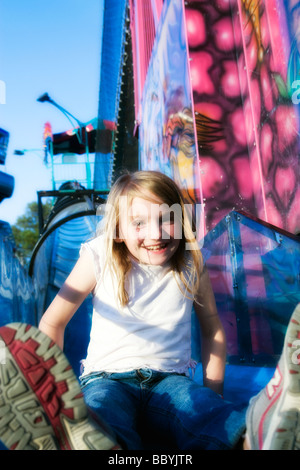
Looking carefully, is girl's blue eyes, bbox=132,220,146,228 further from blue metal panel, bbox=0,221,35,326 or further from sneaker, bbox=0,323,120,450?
blue metal panel, bbox=0,221,35,326

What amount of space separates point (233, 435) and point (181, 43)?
3.38 metres

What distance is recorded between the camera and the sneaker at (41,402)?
0.88 m

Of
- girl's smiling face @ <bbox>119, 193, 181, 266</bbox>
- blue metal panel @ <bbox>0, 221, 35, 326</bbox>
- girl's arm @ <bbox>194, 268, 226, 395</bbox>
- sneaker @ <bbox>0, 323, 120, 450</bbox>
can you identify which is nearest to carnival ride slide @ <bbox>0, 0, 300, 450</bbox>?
blue metal panel @ <bbox>0, 221, 35, 326</bbox>

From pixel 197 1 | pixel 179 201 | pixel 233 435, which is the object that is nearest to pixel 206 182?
pixel 197 1

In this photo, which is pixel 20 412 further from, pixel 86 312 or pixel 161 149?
pixel 161 149

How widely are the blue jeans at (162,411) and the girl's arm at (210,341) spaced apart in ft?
0.62

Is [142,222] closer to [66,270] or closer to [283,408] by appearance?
[283,408]

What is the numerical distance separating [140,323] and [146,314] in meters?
0.04

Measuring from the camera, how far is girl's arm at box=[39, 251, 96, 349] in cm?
140

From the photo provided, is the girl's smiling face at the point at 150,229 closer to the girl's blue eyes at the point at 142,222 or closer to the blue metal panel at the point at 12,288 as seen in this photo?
the girl's blue eyes at the point at 142,222

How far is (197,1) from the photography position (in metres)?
3.58

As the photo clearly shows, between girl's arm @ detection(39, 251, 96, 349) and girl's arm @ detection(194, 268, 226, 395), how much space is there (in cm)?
39

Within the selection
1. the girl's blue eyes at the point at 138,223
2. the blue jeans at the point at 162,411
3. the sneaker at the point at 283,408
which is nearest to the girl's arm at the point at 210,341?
the blue jeans at the point at 162,411

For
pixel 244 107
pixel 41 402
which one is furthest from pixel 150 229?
pixel 244 107
